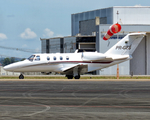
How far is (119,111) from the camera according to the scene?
9.76 m

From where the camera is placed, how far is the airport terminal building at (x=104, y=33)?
Answer: 49.0m

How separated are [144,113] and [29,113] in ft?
12.3

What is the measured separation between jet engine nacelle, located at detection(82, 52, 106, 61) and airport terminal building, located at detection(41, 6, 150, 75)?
44.9 ft

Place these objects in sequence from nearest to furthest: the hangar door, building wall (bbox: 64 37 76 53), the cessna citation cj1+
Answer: the cessna citation cj1+ < the hangar door < building wall (bbox: 64 37 76 53)

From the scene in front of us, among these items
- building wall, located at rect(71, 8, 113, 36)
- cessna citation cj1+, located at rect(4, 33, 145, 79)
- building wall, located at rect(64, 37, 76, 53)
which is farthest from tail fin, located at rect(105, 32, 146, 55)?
building wall, located at rect(71, 8, 113, 36)

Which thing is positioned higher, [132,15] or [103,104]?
[132,15]

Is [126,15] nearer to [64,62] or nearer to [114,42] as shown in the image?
[114,42]

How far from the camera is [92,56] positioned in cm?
3162

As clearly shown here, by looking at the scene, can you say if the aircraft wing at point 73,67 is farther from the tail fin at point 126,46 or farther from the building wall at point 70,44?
the building wall at point 70,44

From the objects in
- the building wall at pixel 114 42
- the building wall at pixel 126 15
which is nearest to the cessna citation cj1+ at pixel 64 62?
the building wall at pixel 114 42

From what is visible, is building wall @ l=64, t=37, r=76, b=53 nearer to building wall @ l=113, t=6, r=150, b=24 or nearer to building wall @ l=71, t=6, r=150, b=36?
building wall @ l=71, t=6, r=150, b=36

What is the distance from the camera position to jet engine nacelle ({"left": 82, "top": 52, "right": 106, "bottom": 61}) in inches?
1243

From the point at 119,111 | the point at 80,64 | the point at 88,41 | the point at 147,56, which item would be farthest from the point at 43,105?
the point at 88,41

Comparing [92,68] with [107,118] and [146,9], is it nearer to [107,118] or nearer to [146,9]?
[107,118]
